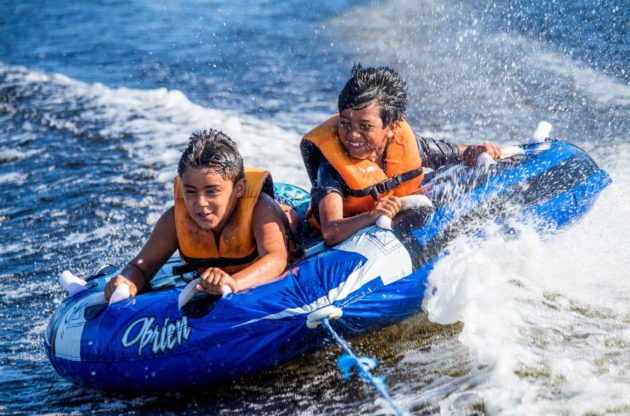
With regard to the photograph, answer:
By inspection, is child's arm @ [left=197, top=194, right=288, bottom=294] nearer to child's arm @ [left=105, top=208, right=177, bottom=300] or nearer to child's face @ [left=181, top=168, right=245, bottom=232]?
child's face @ [left=181, top=168, right=245, bottom=232]

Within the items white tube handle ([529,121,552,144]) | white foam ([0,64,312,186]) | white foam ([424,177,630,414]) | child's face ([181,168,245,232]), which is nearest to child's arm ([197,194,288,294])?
child's face ([181,168,245,232])

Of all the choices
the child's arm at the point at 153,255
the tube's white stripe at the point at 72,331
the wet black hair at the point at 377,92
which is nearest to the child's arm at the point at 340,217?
the wet black hair at the point at 377,92

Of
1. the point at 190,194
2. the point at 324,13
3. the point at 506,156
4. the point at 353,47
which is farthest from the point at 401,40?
the point at 190,194

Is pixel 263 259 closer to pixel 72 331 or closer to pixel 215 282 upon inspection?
pixel 215 282

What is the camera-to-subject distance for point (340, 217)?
491 cm

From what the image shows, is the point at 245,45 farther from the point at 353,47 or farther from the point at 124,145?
the point at 124,145

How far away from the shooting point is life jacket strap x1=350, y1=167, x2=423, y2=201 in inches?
199

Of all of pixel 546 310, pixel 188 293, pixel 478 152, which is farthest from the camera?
pixel 478 152

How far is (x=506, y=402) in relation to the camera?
415cm

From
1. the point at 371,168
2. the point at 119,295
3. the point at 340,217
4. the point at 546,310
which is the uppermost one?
the point at 371,168

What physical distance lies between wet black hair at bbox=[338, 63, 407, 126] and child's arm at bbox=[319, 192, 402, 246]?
1.66 ft

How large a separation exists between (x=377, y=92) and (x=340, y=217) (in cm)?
73

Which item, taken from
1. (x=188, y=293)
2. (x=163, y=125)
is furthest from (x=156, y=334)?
(x=163, y=125)

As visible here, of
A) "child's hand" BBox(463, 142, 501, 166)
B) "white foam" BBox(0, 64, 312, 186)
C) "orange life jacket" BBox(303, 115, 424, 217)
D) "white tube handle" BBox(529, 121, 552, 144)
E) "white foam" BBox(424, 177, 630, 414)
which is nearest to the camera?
"white foam" BBox(424, 177, 630, 414)
